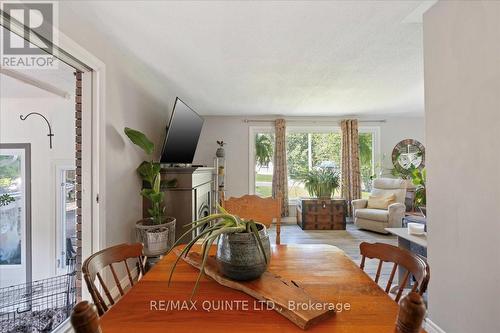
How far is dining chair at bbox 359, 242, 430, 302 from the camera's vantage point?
33.8 inches

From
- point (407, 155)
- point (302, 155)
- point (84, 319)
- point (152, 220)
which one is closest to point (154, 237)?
point (152, 220)

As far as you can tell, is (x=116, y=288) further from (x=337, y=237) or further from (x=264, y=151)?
(x=264, y=151)

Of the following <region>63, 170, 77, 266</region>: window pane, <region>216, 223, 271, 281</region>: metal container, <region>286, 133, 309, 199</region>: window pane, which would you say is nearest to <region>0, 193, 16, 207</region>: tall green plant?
<region>63, 170, 77, 266</region>: window pane

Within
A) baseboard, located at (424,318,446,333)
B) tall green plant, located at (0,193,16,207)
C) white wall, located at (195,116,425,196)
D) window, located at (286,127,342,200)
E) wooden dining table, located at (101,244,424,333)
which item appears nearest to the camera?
wooden dining table, located at (101,244,424,333)

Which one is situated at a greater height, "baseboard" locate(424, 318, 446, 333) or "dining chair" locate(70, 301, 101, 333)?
"dining chair" locate(70, 301, 101, 333)

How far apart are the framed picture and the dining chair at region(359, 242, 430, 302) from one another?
3902mm

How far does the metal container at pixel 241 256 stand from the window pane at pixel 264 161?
4.59 m

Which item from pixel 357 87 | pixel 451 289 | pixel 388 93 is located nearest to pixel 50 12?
pixel 451 289

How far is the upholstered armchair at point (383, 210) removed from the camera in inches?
168

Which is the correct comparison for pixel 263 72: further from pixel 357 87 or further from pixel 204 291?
pixel 204 291

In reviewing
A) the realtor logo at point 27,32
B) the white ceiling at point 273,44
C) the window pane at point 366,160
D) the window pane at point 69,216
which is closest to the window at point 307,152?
the window pane at point 366,160

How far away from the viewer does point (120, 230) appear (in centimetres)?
228

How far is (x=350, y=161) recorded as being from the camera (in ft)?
17.4

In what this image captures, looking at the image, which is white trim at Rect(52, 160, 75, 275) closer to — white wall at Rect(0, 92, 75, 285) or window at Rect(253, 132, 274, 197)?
white wall at Rect(0, 92, 75, 285)
